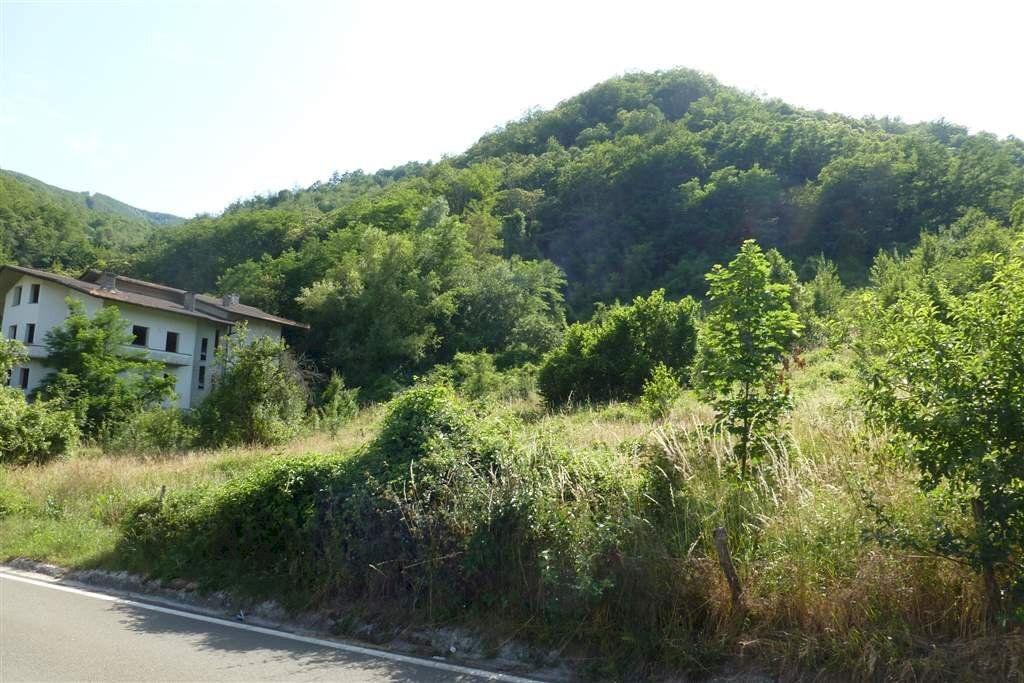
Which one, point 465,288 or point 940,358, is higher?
point 465,288

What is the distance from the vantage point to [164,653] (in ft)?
20.7

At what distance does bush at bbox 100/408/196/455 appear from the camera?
24.5m

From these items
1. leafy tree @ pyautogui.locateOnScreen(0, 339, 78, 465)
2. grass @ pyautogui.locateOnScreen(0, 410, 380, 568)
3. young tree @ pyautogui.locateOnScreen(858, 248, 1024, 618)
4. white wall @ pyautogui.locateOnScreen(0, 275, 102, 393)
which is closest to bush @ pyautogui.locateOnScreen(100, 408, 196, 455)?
leafy tree @ pyautogui.locateOnScreen(0, 339, 78, 465)

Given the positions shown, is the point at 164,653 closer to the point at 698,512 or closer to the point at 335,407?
the point at 698,512

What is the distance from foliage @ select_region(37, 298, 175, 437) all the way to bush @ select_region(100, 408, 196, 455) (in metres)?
3.14

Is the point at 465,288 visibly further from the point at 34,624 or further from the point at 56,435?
the point at 34,624

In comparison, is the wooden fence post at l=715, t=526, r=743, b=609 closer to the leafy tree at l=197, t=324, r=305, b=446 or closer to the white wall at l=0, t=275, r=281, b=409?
the leafy tree at l=197, t=324, r=305, b=446

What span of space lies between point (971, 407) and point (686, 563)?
95.2 inches

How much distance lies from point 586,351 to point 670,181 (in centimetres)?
5409

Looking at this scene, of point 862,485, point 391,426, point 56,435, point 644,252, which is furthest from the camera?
point 644,252

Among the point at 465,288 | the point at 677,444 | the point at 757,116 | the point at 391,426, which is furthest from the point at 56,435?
the point at 757,116

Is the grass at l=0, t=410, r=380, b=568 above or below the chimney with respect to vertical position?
below

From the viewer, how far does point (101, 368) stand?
33.1 meters

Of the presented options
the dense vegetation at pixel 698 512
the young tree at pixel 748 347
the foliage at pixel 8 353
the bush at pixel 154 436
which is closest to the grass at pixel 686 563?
the dense vegetation at pixel 698 512
